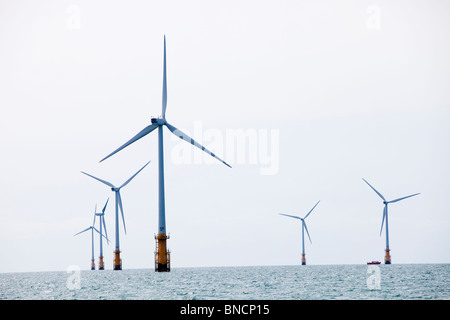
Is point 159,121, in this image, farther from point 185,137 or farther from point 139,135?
point 185,137

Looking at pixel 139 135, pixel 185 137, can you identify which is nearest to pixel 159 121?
pixel 139 135

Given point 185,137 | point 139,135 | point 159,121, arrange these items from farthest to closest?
1. point 159,121
2. point 139,135
3. point 185,137

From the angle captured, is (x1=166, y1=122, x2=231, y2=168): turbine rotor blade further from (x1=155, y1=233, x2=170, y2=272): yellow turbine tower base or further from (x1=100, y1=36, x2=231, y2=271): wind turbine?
(x1=155, y1=233, x2=170, y2=272): yellow turbine tower base

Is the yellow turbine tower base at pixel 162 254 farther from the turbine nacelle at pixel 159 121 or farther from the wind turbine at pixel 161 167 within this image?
the turbine nacelle at pixel 159 121

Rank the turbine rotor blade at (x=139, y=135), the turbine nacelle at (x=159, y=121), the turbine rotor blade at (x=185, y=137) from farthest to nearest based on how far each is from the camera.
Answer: the turbine nacelle at (x=159, y=121)
the turbine rotor blade at (x=139, y=135)
the turbine rotor blade at (x=185, y=137)

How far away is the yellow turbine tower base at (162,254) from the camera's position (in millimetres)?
139750

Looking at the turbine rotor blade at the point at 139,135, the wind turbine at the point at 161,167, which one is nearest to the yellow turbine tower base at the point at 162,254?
the wind turbine at the point at 161,167

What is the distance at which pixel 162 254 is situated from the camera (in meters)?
142

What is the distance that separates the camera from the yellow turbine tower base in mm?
139750

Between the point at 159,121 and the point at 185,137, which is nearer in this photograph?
the point at 185,137

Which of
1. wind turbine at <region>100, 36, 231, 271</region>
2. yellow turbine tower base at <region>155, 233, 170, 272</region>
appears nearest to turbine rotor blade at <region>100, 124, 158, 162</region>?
wind turbine at <region>100, 36, 231, 271</region>

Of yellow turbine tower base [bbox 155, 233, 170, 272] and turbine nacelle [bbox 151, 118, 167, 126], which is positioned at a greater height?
turbine nacelle [bbox 151, 118, 167, 126]

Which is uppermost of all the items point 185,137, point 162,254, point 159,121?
point 159,121
